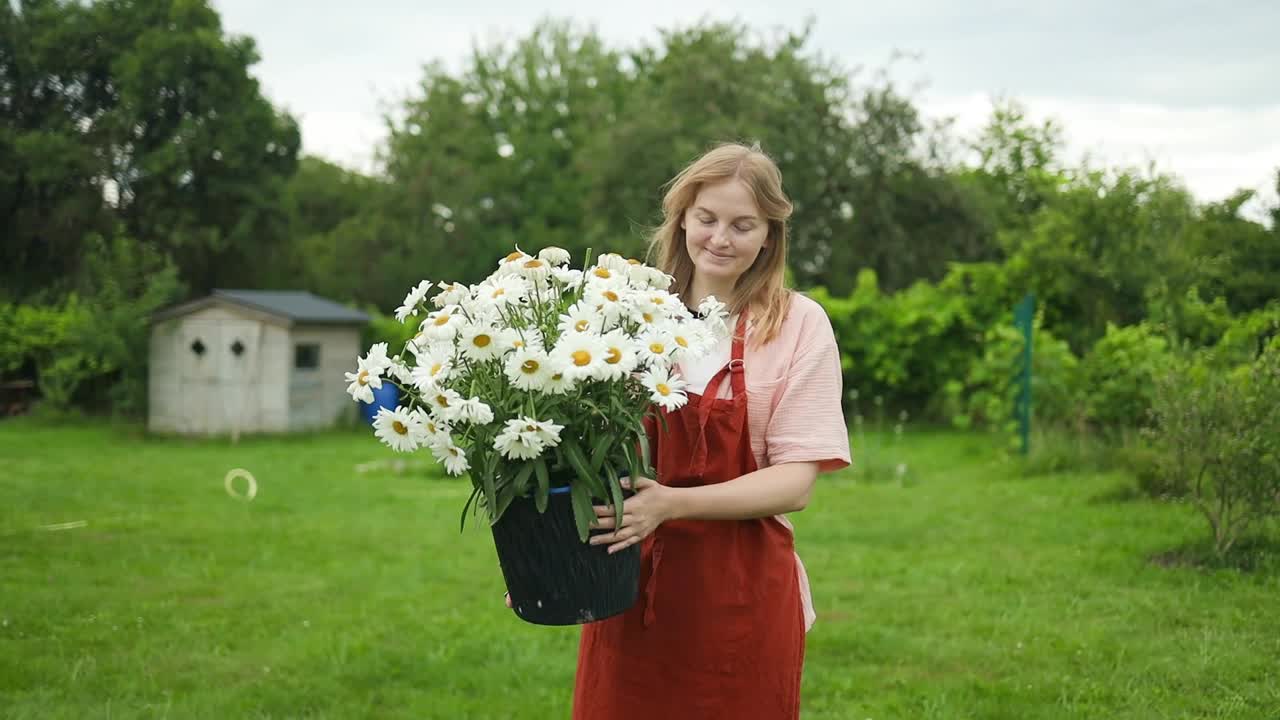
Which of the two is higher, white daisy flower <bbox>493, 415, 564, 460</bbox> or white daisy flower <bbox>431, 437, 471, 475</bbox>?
white daisy flower <bbox>493, 415, 564, 460</bbox>

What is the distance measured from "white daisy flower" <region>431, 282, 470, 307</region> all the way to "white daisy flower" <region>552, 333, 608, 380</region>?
1.00ft

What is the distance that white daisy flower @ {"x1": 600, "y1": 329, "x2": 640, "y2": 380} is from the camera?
6.23 ft

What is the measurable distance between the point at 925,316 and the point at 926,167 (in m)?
9.51

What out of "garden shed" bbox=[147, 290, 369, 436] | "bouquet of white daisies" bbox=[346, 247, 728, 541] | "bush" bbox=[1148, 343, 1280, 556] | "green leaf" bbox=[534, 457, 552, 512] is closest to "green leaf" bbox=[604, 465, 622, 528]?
"bouquet of white daisies" bbox=[346, 247, 728, 541]

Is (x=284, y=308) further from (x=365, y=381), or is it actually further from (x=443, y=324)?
(x=443, y=324)

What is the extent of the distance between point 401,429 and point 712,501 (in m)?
0.60

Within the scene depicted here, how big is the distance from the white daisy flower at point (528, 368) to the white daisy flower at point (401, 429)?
210 millimetres

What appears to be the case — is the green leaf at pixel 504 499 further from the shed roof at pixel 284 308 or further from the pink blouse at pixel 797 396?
the shed roof at pixel 284 308

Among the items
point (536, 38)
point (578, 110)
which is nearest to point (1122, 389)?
point (578, 110)

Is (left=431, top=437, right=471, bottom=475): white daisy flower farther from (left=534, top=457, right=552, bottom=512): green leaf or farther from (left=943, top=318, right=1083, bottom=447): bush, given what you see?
(left=943, top=318, right=1083, bottom=447): bush

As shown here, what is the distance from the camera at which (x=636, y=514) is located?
6.70 feet

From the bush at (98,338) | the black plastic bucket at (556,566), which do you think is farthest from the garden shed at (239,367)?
the black plastic bucket at (556,566)

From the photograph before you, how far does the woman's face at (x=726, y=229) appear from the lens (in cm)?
234

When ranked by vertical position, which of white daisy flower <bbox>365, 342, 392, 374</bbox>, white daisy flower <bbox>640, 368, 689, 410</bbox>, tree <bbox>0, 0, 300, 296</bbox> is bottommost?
white daisy flower <bbox>640, 368, 689, 410</bbox>
